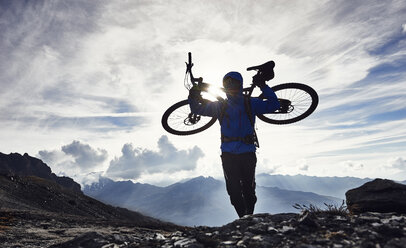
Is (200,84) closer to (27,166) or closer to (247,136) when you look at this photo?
(247,136)

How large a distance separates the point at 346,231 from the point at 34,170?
175m

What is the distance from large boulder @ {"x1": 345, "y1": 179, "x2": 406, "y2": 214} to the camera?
6.09 m

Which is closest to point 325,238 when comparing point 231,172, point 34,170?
point 231,172

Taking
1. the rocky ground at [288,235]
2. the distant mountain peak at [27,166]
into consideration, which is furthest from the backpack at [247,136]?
the distant mountain peak at [27,166]

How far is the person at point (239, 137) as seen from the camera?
25.0 ft

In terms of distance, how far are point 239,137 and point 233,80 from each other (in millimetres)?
1702

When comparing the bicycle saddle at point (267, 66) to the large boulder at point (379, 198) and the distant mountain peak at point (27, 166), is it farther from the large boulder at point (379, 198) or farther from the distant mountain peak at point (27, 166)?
the distant mountain peak at point (27, 166)

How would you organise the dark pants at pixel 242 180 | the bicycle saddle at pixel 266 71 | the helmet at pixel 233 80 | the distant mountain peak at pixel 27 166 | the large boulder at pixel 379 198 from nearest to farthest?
the large boulder at pixel 379 198
the dark pants at pixel 242 180
the helmet at pixel 233 80
the bicycle saddle at pixel 266 71
the distant mountain peak at pixel 27 166

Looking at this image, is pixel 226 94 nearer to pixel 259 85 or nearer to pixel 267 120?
pixel 259 85

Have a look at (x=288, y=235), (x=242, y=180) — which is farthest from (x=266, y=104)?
(x=288, y=235)

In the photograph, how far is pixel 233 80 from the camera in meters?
7.91

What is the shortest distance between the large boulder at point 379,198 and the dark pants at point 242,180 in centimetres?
248

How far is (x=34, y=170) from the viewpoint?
488 feet

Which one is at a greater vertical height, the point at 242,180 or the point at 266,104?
the point at 266,104
